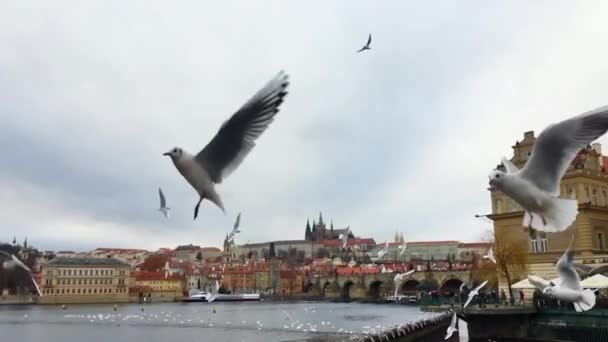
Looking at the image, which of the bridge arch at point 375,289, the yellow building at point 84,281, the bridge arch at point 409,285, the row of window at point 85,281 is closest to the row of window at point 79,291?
the yellow building at point 84,281

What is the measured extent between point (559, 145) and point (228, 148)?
2494 millimetres

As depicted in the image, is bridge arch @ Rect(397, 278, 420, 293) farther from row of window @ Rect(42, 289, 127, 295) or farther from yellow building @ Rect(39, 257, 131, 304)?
row of window @ Rect(42, 289, 127, 295)

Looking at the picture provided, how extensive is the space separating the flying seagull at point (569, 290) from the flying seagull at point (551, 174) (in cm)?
288

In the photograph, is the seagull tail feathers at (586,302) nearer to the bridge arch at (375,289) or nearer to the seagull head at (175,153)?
the seagull head at (175,153)

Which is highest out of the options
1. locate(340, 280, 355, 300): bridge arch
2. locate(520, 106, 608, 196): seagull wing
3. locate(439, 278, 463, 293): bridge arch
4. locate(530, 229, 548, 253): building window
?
locate(520, 106, 608, 196): seagull wing

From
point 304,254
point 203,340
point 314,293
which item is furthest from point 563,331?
point 304,254

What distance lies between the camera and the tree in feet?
89.8

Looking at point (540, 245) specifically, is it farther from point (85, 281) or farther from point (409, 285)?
point (85, 281)

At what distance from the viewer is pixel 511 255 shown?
27359 mm

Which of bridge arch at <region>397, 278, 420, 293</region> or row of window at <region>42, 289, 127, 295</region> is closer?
row of window at <region>42, 289, 127, 295</region>

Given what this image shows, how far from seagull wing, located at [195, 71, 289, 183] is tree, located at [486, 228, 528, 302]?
80.7 ft

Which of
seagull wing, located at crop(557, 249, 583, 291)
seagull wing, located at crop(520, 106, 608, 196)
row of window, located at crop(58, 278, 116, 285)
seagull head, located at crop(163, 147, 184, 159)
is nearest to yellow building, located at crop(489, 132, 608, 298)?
Answer: seagull wing, located at crop(557, 249, 583, 291)

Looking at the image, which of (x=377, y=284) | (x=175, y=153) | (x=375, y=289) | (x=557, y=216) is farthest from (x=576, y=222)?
(x=375, y=289)

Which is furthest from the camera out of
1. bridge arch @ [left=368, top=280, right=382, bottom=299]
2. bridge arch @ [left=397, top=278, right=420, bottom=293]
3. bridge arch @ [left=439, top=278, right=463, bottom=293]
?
bridge arch @ [left=368, top=280, right=382, bottom=299]
